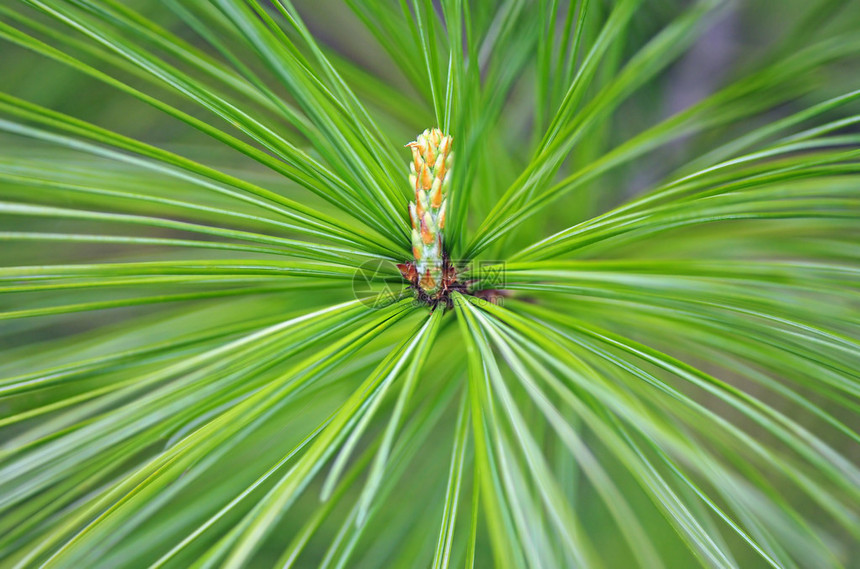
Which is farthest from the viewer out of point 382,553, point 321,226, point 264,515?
point 382,553

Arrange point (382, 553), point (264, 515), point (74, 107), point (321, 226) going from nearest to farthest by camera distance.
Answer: point (264, 515)
point (321, 226)
point (382, 553)
point (74, 107)

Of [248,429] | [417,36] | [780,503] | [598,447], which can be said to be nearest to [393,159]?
[417,36]

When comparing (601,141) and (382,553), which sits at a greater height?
(601,141)

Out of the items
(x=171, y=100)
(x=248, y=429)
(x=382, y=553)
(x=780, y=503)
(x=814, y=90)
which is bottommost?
(x=382, y=553)

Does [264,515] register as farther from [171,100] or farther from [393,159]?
[171,100]

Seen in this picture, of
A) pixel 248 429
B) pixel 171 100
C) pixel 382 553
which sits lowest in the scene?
pixel 382 553

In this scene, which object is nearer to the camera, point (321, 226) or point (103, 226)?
point (321, 226)

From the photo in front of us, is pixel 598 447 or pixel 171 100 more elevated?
pixel 171 100

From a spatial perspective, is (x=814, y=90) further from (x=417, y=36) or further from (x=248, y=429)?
(x=248, y=429)

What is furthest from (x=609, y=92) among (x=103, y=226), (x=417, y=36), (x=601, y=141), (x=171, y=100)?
(x=103, y=226)
